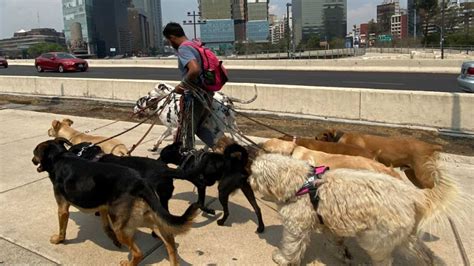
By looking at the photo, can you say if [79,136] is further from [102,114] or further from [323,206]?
[102,114]

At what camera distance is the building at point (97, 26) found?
101 m

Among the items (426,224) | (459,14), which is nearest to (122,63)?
(426,224)

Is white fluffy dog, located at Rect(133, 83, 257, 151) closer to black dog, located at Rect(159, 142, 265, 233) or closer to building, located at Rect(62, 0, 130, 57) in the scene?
black dog, located at Rect(159, 142, 265, 233)

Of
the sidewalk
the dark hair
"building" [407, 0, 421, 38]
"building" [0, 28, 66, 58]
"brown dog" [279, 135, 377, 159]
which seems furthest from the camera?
"building" [0, 28, 66, 58]

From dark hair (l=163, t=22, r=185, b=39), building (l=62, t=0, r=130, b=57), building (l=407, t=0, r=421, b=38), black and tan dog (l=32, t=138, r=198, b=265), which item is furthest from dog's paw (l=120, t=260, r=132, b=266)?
building (l=62, t=0, r=130, b=57)

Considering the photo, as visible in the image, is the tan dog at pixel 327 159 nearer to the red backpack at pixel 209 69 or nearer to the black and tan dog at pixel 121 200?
the red backpack at pixel 209 69

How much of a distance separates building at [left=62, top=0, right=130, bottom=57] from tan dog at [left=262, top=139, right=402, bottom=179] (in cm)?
10200

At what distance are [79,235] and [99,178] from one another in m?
1.18

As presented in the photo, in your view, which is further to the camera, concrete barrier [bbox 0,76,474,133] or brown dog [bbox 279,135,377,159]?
concrete barrier [bbox 0,76,474,133]

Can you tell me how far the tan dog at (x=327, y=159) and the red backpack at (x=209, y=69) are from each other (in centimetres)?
105

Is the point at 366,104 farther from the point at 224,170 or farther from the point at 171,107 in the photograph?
the point at 224,170

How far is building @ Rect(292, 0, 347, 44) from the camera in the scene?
79562mm

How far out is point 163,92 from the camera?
8.08 m

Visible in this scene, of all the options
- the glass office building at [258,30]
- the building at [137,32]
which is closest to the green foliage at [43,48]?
the building at [137,32]
